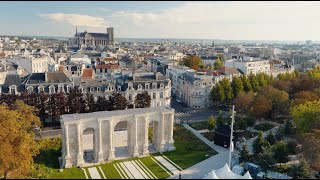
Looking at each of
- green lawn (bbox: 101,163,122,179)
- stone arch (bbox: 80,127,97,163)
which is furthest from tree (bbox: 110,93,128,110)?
green lawn (bbox: 101,163,122,179)

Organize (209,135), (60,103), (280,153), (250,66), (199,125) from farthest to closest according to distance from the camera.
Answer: (250,66) < (199,125) < (60,103) < (209,135) < (280,153)

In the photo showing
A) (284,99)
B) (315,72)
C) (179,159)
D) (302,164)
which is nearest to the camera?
(302,164)

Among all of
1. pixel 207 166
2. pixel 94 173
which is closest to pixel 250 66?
pixel 207 166

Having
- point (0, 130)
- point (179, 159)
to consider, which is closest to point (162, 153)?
point (179, 159)

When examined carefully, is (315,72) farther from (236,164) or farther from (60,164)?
(60,164)

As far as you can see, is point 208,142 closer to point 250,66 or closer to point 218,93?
point 218,93

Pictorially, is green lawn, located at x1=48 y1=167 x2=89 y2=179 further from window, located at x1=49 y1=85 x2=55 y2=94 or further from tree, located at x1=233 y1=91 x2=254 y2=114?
tree, located at x1=233 y1=91 x2=254 y2=114

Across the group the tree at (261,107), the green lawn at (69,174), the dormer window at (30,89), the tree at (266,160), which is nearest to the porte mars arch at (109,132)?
the green lawn at (69,174)
